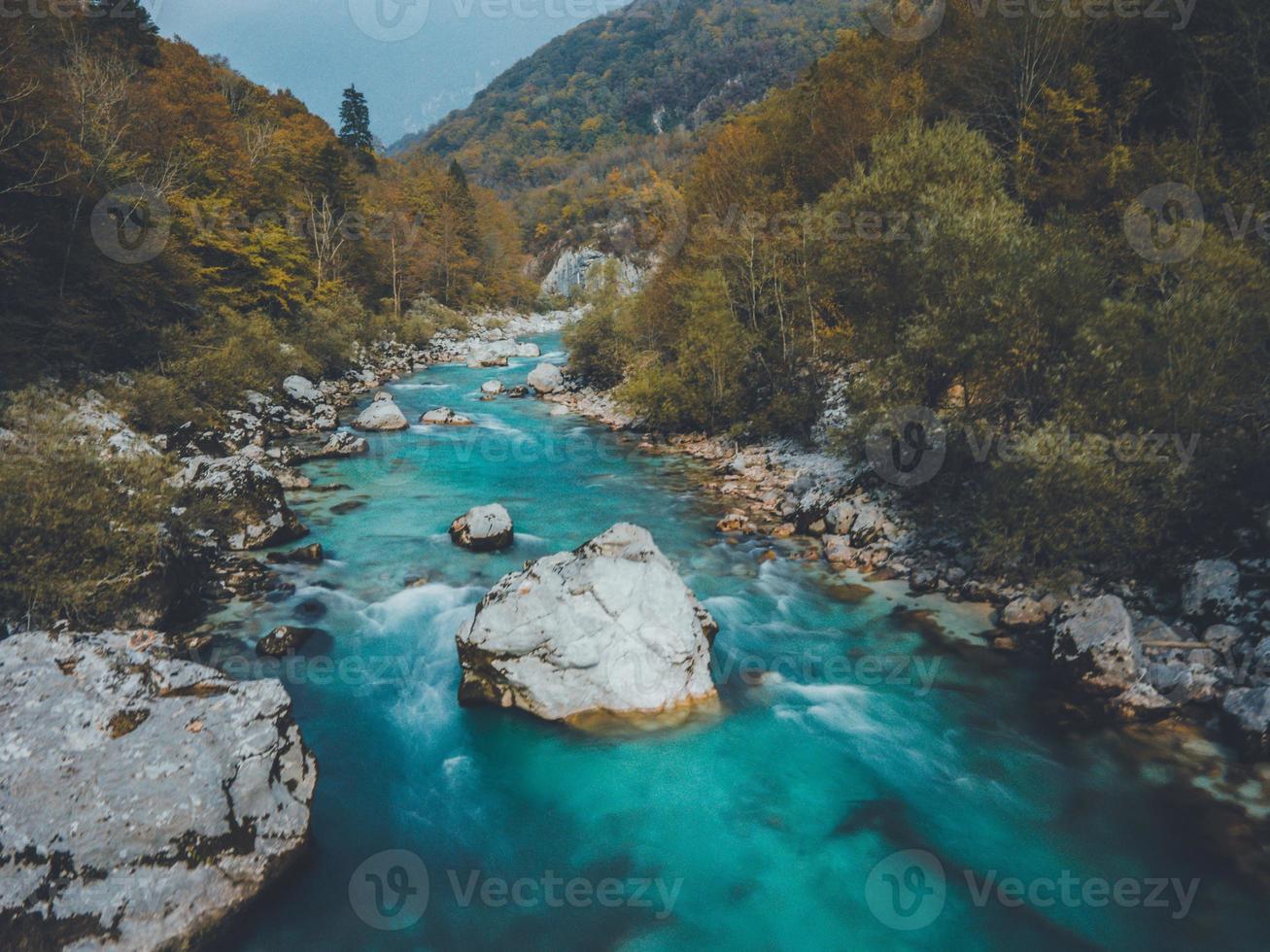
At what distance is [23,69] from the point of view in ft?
59.7

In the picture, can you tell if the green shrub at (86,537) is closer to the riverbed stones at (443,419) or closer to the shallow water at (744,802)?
the shallow water at (744,802)

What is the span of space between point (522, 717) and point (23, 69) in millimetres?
24218

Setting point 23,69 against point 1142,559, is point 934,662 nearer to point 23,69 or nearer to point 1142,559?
point 1142,559

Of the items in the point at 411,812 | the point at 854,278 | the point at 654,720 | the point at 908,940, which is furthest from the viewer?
the point at 854,278

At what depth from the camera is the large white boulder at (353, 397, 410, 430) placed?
29.2 metres

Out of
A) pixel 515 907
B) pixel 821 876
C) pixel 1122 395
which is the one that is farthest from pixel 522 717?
pixel 1122 395

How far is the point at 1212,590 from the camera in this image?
10859 mm

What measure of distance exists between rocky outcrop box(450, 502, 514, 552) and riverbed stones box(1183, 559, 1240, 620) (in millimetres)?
14658

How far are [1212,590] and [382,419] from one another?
96.4 feet

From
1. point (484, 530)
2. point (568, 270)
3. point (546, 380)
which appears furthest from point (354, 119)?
point (484, 530)

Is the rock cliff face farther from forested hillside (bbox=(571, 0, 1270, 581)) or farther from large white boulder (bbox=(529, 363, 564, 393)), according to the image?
forested hillside (bbox=(571, 0, 1270, 581))

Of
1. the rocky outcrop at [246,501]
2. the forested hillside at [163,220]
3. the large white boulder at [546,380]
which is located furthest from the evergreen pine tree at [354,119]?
the rocky outcrop at [246,501]

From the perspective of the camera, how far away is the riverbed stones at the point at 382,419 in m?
29.2

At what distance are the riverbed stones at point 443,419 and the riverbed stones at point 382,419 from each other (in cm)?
127
